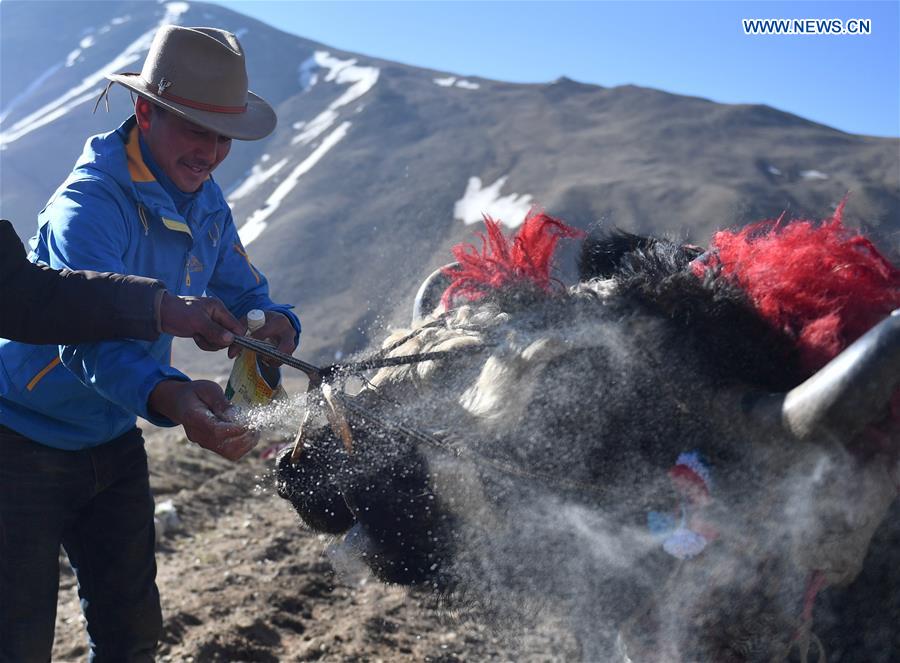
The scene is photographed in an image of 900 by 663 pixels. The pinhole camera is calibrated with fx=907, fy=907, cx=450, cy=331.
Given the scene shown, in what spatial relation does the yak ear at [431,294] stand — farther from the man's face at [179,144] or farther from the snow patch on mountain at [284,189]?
the snow patch on mountain at [284,189]

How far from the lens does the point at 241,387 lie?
2.63m

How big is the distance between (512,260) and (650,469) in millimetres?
707

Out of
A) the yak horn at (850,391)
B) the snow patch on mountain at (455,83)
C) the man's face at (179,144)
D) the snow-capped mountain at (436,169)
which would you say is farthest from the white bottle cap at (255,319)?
the snow patch on mountain at (455,83)

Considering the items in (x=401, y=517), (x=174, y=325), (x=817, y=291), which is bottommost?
(x=401, y=517)

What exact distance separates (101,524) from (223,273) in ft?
2.95

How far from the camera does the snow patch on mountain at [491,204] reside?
19688mm

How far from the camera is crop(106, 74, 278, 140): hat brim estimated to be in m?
2.54

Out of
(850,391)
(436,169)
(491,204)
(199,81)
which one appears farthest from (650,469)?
(436,169)

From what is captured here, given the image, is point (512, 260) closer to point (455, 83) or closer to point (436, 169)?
point (436, 169)

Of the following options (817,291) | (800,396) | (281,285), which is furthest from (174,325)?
(281,285)

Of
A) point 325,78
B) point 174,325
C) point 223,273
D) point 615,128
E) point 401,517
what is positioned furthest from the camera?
point 325,78

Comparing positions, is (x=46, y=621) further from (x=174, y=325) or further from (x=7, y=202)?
(x=7, y=202)

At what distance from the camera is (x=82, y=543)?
282 centimetres

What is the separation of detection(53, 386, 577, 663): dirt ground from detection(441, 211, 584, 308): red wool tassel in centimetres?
104
